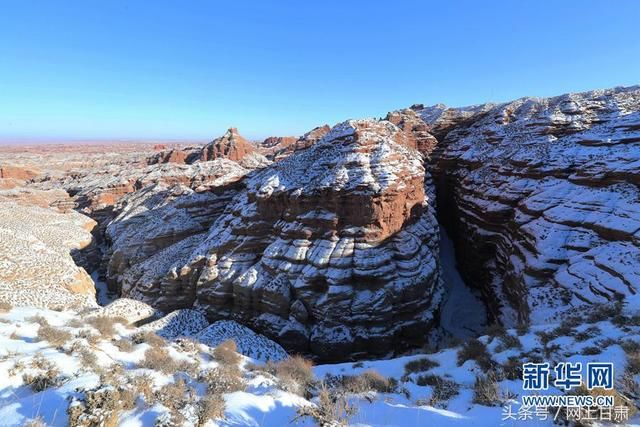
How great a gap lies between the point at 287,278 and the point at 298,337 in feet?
11.3

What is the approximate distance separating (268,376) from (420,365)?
4160 mm

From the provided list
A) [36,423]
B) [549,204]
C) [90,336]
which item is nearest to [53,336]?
[90,336]

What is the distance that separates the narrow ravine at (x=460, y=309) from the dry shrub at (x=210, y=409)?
17.7 meters

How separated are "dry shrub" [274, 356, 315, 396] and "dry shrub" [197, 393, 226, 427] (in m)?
1.91

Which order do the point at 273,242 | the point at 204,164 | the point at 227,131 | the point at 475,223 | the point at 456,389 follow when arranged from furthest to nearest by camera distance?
the point at 227,131 < the point at 204,164 < the point at 475,223 < the point at 273,242 < the point at 456,389

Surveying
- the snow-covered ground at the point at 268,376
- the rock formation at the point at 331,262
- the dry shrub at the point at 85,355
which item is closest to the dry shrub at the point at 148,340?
the snow-covered ground at the point at 268,376

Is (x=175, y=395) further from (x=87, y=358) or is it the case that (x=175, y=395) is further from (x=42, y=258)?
(x=42, y=258)

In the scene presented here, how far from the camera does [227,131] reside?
6200 centimetres

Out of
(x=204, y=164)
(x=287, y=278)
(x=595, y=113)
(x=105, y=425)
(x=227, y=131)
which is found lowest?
(x=287, y=278)

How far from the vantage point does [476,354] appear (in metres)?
8.43

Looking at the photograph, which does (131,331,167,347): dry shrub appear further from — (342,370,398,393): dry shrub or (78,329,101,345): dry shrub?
(342,370,398,393): dry shrub

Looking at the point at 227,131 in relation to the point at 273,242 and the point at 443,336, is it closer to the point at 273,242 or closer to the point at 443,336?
the point at 273,242

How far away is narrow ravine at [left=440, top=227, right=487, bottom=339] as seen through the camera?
2094cm

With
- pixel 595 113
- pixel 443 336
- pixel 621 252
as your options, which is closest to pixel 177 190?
pixel 443 336
